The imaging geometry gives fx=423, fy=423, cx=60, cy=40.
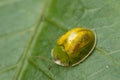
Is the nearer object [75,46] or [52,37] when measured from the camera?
[75,46]

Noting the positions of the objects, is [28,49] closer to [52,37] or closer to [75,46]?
[52,37]

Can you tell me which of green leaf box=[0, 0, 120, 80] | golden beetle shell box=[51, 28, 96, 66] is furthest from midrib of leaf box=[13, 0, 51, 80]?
golden beetle shell box=[51, 28, 96, 66]

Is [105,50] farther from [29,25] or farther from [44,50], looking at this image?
[29,25]

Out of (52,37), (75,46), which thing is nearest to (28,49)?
(52,37)

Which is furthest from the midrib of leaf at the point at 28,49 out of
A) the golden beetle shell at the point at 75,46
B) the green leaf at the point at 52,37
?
the golden beetle shell at the point at 75,46

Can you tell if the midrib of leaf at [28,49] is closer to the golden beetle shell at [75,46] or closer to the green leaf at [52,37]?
the green leaf at [52,37]

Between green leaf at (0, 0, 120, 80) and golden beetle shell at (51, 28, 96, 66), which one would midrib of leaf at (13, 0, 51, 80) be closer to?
green leaf at (0, 0, 120, 80)
